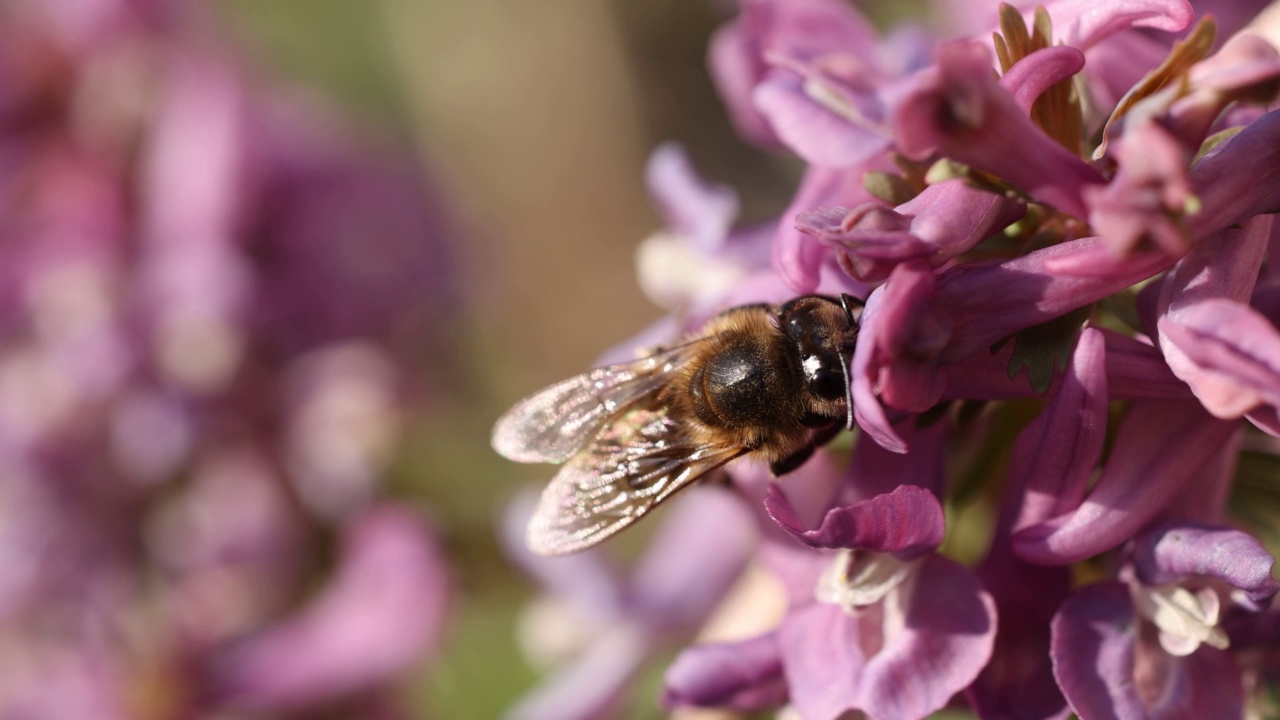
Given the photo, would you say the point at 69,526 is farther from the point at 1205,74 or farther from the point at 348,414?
the point at 1205,74

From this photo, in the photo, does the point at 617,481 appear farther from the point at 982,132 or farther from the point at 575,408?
the point at 982,132

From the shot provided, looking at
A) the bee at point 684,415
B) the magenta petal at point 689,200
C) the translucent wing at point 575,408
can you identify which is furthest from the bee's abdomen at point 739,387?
the magenta petal at point 689,200

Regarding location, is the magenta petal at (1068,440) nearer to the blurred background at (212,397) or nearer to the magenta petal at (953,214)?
the magenta petal at (953,214)

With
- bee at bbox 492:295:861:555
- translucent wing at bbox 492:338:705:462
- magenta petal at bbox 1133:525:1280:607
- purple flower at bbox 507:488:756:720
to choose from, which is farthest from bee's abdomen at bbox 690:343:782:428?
purple flower at bbox 507:488:756:720

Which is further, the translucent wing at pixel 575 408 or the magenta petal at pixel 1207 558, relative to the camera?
the translucent wing at pixel 575 408

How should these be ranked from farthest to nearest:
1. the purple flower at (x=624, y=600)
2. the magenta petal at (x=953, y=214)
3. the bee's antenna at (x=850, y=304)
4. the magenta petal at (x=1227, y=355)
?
the purple flower at (x=624, y=600), the bee's antenna at (x=850, y=304), the magenta petal at (x=953, y=214), the magenta petal at (x=1227, y=355)

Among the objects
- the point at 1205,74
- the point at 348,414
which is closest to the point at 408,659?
the point at 348,414

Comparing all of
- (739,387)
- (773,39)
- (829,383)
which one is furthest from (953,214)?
(773,39)
